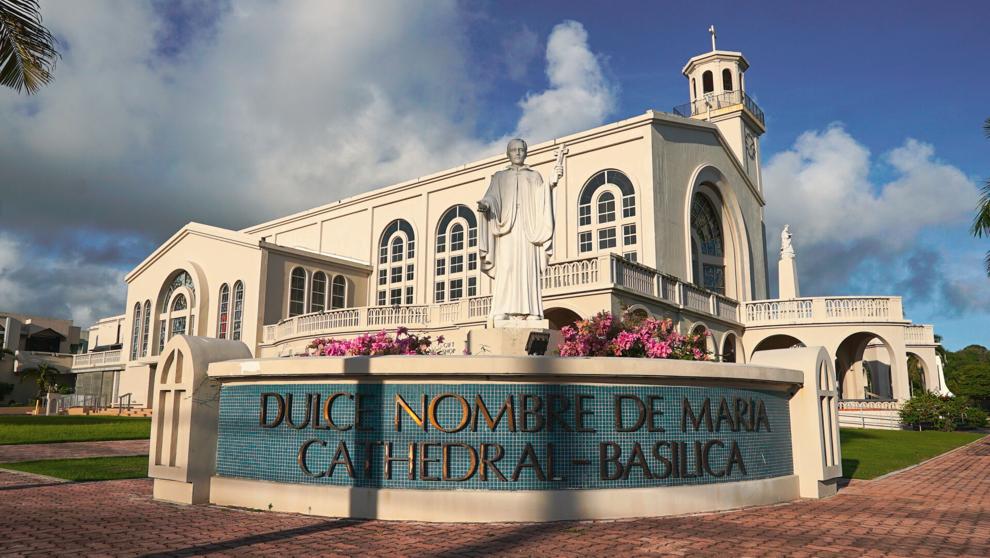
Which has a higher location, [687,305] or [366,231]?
[366,231]

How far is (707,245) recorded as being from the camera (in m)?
30.2

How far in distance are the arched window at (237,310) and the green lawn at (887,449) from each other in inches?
882

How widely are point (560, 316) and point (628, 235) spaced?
6429mm

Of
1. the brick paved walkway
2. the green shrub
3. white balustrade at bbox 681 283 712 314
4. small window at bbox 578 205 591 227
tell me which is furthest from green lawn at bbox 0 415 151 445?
the green shrub

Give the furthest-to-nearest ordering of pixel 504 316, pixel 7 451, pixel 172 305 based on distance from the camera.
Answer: pixel 172 305
pixel 7 451
pixel 504 316

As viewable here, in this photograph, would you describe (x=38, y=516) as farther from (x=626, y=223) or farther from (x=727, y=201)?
(x=727, y=201)

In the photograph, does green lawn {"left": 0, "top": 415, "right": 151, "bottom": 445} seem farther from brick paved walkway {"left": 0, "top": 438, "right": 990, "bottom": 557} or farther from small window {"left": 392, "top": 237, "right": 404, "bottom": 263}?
small window {"left": 392, "top": 237, "right": 404, "bottom": 263}

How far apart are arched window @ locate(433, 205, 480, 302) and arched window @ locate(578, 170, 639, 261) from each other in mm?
5384

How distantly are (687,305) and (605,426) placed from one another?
51.6ft

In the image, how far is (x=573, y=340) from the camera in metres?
11.4

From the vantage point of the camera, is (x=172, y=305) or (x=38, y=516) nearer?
(x=38, y=516)

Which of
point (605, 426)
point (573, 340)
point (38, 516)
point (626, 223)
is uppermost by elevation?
point (626, 223)

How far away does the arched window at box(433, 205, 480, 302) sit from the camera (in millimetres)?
29500

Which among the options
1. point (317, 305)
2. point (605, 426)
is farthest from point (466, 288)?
point (605, 426)
